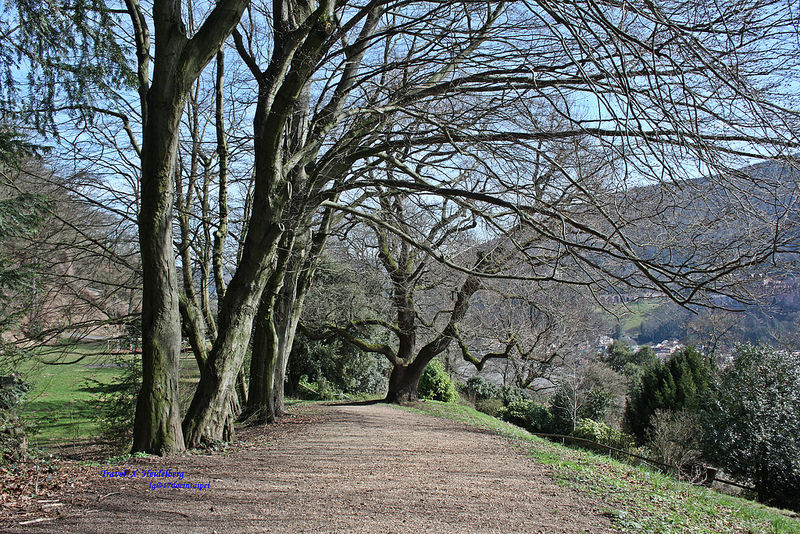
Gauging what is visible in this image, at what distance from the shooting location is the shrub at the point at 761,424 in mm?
11686

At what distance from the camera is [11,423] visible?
4.78 m

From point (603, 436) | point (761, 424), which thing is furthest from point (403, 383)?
point (761, 424)

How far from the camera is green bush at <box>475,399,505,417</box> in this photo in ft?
63.6

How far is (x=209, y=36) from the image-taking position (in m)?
5.23

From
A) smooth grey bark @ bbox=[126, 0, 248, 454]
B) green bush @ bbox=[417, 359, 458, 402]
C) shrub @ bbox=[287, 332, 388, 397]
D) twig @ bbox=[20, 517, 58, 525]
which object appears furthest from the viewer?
shrub @ bbox=[287, 332, 388, 397]

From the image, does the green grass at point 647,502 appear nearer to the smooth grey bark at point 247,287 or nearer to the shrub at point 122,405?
the smooth grey bark at point 247,287

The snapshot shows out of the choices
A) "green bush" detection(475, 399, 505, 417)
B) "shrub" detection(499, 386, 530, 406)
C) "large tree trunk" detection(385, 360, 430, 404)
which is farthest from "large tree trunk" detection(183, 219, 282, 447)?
"shrub" detection(499, 386, 530, 406)

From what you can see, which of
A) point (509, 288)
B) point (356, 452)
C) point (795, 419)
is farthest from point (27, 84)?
point (795, 419)

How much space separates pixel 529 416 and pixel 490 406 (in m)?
1.90

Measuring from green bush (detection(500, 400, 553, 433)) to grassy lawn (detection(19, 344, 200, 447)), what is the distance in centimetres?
1159

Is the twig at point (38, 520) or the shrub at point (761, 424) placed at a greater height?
the shrub at point (761, 424)

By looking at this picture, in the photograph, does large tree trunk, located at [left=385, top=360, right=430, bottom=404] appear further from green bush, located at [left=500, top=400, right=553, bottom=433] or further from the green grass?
the green grass

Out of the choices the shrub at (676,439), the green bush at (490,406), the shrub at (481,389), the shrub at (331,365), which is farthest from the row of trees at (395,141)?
the shrub at (481,389)

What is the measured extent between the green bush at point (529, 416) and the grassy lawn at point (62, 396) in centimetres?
1159
